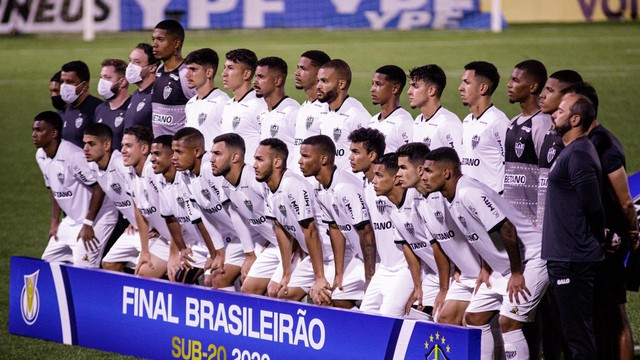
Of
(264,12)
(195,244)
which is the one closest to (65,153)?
(195,244)

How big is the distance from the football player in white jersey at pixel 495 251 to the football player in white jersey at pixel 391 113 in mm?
1814

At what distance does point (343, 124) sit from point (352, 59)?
1338 centimetres

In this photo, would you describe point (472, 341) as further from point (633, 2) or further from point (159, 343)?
point (633, 2)

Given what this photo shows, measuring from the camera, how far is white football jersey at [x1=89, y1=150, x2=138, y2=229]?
10.8m

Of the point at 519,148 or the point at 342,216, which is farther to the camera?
the point at 342,216

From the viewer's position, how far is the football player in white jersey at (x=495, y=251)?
26.1ft

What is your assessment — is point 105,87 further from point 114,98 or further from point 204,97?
point 204,97

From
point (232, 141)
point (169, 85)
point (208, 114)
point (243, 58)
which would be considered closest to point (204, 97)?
point (208, 114)

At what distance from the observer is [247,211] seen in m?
9.73

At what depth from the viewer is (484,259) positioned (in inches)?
325

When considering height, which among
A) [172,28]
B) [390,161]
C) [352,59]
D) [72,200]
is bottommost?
[72,200]

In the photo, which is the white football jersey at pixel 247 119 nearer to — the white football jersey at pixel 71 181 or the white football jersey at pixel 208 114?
the white football jersey at pixel 208 114

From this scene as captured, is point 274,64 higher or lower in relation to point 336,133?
higher

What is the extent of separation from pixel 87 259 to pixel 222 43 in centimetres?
1493
